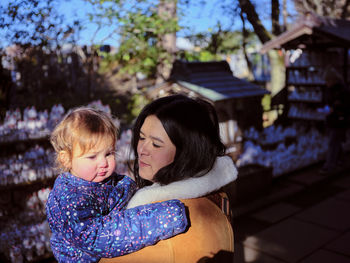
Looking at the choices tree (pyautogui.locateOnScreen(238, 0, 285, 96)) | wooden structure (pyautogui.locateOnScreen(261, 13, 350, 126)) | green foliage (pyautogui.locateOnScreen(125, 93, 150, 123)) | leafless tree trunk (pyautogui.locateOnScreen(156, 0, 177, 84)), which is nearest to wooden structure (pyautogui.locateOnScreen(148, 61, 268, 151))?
leafless tree trunk (pyautogui.locateOnScreen(156, 0, 177, 84))

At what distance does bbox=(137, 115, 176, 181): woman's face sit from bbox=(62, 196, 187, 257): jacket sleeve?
20 cm

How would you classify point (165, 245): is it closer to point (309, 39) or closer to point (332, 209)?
point (332, 209)

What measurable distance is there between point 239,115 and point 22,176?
352cm

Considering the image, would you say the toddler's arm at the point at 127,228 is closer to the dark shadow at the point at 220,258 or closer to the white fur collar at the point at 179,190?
the white fur collar at the point at 179,190

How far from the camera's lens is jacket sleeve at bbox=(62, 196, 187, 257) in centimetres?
134

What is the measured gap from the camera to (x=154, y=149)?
154 cm

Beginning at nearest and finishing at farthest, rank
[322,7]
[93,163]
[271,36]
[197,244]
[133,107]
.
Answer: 1. [197,244]
2. [93,163]
3. [133,107]
4. [271,36]
5. [322,7]

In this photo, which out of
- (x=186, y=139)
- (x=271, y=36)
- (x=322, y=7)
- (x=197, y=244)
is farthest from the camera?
(x=322, y=7)

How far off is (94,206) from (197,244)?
0.48m

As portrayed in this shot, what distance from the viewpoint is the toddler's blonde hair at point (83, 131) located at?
1691 millimetres

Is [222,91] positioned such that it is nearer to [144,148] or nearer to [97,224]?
[144,148]

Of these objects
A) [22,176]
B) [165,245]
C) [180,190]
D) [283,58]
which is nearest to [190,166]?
[180,190]

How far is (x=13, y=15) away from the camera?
392 cm

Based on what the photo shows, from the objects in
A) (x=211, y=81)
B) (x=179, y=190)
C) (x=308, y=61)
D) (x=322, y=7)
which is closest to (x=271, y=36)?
(x=308, y=61)
